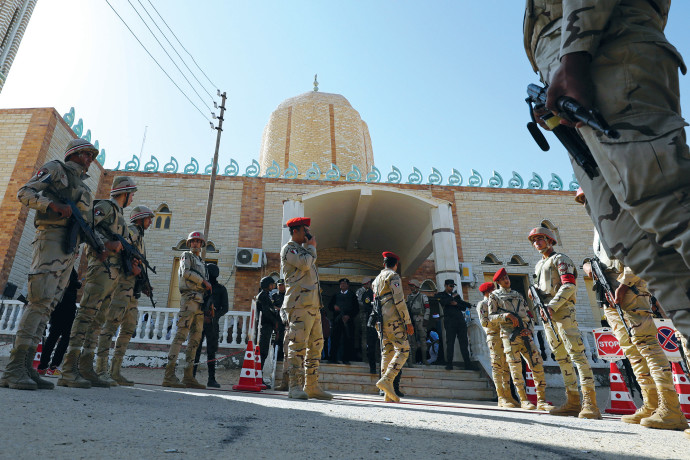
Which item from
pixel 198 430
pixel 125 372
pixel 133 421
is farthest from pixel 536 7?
pixel 125 372

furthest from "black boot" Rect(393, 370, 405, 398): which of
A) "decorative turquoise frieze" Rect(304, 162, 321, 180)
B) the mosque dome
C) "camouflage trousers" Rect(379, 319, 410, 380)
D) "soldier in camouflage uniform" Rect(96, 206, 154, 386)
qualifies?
the mosque dome

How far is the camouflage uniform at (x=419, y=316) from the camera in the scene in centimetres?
891

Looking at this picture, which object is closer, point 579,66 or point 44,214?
point 579,66

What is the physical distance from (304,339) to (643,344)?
310 centimetres

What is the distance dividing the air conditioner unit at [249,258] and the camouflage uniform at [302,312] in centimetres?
786

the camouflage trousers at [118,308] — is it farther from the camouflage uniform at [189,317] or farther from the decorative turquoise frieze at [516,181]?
the decorative turquoise frieze at [516,181]

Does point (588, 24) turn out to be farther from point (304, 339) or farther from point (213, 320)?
point (213, 320)

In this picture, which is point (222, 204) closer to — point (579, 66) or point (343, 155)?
point (343, 155)

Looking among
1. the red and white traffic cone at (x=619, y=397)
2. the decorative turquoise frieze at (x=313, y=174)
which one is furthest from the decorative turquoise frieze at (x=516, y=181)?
the red and white traffic cone at (x=619, y=397)

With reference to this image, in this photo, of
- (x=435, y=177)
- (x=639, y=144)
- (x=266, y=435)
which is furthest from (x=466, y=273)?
(x=639, y=144)

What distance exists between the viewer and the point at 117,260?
4609 mm

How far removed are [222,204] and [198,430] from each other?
1204cm

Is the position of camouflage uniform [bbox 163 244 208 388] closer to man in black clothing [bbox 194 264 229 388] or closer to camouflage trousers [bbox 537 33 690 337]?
man in black clothing [bbox 194 264 229 388]

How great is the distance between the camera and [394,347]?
17.4ft
